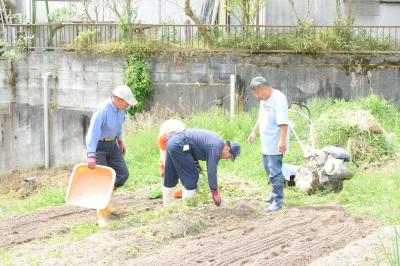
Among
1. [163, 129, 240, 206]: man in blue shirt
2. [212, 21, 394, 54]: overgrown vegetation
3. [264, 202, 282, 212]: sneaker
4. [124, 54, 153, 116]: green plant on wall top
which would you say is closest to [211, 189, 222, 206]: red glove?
[163, 129, 240, 206]: man in blue shirt

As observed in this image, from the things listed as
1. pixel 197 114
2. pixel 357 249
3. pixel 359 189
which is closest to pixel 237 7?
pixel 197 114

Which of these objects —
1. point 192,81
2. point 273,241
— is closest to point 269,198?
point 273,241

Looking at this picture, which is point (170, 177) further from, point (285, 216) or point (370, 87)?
point (370, 87)

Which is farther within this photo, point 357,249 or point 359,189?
point 359,189

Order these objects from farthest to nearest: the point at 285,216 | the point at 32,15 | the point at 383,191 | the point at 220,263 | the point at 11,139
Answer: the point at 32,15 → the point at 11,139 → the point at 383,191 → the point at 285,216 → the point at 220,263

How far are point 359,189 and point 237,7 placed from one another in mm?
10118

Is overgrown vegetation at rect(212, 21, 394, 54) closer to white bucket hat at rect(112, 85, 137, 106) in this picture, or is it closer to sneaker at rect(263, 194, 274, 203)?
sneaker at rect(263, 194, 274, 203)

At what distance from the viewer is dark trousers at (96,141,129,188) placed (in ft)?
30.2

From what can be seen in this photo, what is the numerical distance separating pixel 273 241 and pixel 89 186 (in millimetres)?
2779

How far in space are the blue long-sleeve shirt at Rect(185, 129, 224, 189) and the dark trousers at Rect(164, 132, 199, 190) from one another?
9cm

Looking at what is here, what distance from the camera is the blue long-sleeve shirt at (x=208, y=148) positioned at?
848 cm

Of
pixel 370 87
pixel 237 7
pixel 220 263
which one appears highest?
pixel 237 7

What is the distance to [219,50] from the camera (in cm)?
1681

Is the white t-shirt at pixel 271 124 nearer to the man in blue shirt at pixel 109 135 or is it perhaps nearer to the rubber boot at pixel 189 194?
the rubber boot at pixel 189 194
